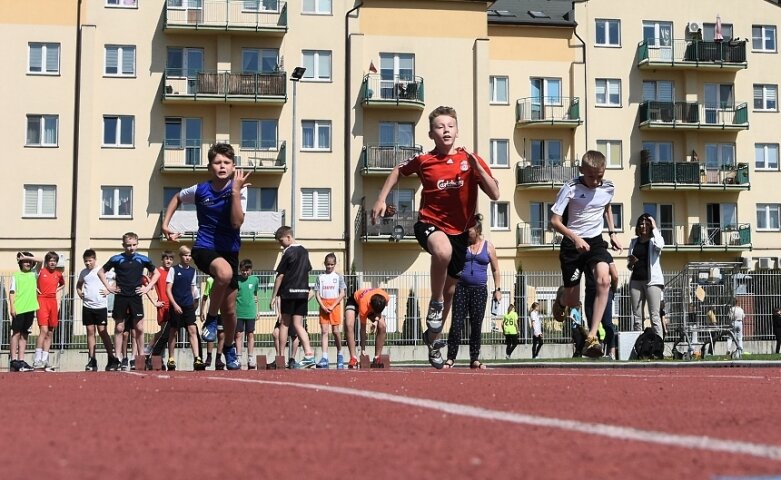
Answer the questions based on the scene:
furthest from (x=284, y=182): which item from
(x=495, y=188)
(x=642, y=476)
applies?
(x=642, y=476)

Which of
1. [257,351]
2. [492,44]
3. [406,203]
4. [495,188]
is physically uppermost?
[492,44]

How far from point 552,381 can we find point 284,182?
4336cm

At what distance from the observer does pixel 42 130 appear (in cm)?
4906

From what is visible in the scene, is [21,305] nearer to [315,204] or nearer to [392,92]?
[315,204]

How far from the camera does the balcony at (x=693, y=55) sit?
54.5 meters

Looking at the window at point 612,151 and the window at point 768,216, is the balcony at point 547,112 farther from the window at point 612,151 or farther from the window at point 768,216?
the window at point 768,216

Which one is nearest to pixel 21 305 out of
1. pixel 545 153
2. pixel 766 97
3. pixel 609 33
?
pixel 545 153

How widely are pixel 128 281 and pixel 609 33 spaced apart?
41.6 meters

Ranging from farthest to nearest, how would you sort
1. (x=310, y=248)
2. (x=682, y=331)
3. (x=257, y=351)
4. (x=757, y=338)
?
1. (x=310, y=248)
2. (x=257, y=351)
3. (x=757, y=338)
4. (x=682, y=331)

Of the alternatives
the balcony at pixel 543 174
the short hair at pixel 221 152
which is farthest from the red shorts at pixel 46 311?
the balcony at pixel 543 174

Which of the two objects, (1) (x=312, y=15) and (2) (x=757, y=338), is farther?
(1) (x=312, y=15)

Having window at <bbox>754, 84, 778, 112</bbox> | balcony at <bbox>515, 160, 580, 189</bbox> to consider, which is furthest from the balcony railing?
window at <bbox>754, 84, 778, 112</bbox>

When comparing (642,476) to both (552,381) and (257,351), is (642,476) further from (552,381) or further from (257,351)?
(257,351)

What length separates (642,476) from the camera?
11.8ft
